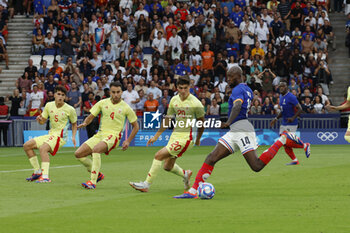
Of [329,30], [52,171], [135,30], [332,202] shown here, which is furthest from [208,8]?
[332,202]

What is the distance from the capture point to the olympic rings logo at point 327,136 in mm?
30109

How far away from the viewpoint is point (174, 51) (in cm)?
3247

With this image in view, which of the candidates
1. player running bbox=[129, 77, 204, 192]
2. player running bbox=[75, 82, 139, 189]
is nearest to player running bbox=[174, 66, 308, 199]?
player running bbox=[129, 77, 204, 192]

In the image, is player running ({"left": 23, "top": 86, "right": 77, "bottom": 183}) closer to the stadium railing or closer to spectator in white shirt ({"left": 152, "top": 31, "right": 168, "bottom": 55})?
the stadium railing

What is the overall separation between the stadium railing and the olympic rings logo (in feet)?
0.88

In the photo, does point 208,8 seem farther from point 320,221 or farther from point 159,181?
point 320,221

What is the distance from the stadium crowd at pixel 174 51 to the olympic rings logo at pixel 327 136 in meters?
1.03

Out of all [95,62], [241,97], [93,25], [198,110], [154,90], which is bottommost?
[154,90]

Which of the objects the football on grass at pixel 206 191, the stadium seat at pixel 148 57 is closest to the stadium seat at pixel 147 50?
the stadium seat at pixel 148 57

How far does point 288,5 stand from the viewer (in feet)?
113

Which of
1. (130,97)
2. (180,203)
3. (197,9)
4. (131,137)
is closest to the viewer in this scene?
(180,203)

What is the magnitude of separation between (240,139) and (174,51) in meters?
21.3

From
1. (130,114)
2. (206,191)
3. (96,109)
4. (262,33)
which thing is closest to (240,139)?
(206,191)

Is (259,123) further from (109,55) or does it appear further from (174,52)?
(109,55)
